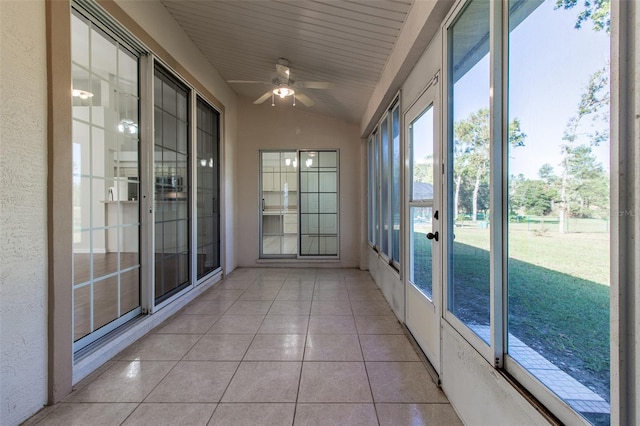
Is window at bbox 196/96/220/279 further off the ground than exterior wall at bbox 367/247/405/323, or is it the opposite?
window at bbox 196/96/220/279

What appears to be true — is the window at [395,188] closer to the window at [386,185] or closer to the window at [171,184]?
the window at [386,185]

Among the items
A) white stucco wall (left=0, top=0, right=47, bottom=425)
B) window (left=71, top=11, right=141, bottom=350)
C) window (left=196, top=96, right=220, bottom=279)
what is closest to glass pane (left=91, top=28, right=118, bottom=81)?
window (left=71, top=11, right=141, bottom=350)

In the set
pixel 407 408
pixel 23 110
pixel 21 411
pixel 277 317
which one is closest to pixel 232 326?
pixel 277 317

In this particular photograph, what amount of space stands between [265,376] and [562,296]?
6.03ft

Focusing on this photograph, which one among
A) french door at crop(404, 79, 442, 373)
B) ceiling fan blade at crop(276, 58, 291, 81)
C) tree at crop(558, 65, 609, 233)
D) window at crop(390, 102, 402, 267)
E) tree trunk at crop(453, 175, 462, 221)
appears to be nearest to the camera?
tree at crop(558, 65, 609, 233)

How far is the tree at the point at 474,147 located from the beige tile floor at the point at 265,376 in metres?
1.27

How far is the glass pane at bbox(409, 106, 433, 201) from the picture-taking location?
7.83 ft

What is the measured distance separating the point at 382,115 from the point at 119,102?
3.10 meters

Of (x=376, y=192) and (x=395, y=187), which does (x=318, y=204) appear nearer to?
(x=376, y=192)

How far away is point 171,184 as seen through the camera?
337 cm

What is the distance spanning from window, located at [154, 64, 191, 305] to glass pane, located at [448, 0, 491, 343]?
2813mm

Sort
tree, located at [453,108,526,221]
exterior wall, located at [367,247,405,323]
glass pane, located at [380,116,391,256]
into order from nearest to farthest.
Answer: tree, located at [453,108,526,221] < exterior wall, located at [367,247,405,323] < glass pane, located at [380,116,391,256]

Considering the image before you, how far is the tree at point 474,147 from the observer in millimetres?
1370

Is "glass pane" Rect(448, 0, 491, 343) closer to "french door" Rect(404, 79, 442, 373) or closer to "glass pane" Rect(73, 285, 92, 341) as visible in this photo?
"french door" Rect(404, 79, 442, 373)
